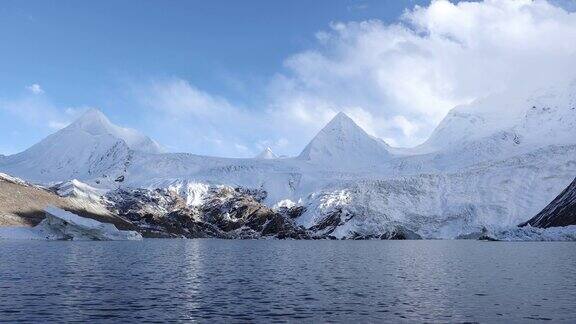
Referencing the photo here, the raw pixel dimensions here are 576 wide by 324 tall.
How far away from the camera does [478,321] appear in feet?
137

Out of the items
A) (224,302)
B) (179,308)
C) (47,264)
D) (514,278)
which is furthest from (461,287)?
(47,264)

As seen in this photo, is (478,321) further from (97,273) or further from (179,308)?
(97,273)

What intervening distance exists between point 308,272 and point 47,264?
39.4 metres

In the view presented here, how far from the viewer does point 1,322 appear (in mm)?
38500

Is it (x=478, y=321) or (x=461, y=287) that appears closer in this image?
(x=478, y=321)

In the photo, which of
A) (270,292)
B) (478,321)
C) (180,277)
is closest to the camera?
(478,321)

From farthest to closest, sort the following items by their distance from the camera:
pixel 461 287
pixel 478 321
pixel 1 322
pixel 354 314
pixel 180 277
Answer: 1. pixel 180 277
2. pixel 461 287
3. pixel 354 314
4. pixel 478 321
5. pixel 1 322

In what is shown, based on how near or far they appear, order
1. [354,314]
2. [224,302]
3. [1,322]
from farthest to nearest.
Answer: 1. [224,302]
2. [354,314]
3. [1,322]

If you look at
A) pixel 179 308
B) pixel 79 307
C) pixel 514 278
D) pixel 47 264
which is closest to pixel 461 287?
pixel 514 278

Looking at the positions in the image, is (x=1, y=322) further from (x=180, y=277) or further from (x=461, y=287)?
(x=461, y=287)

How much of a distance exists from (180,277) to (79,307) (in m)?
26.4

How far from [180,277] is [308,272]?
2064 cm

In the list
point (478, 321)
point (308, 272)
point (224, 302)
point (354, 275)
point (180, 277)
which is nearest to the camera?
point (478, 321)

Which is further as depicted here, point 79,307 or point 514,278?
point 514,278
